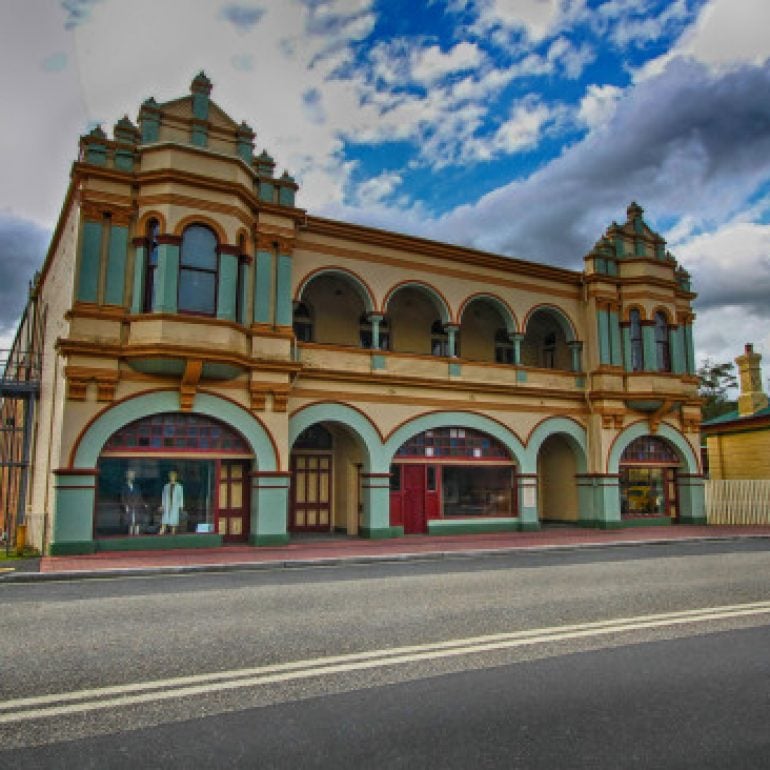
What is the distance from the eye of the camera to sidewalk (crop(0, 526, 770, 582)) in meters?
12.2

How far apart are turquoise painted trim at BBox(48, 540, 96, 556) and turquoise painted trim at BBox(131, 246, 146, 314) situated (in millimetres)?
5358

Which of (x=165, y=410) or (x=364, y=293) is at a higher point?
(x=364, y=293)

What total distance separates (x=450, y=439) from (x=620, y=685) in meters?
15.4

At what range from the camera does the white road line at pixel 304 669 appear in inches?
182

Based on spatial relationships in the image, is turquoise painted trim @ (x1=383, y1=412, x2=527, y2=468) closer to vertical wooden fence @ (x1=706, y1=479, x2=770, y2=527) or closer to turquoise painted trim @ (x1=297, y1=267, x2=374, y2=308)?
turquoise painted trim @ (x1=297, y1=267, x2=374, y2=308)

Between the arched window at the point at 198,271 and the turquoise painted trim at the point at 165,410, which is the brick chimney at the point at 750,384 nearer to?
the turquoise painted trim at the point at 165,410

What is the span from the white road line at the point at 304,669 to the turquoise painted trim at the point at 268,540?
1037 centimetres

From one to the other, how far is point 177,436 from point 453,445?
8.45 meters

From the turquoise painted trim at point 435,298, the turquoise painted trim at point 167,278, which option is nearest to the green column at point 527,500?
the turquoise painted trim at point 435,298

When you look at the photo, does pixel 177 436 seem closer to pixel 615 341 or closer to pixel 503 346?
pixel 503 346

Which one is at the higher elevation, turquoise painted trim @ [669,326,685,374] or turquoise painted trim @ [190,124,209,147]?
turquoise painted trim @ [190,124,209,147]

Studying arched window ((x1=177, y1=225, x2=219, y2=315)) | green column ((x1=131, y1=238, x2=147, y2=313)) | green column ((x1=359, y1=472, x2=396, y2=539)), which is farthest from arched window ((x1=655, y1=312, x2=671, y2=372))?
green column ((x1=131, y1=238, x2=147, y2=313))

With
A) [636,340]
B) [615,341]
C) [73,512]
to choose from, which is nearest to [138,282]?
[73,512]

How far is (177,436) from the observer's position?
52.2 ft
